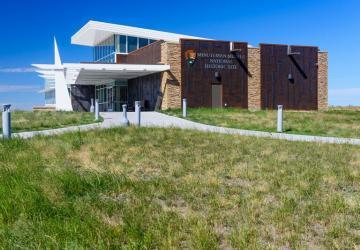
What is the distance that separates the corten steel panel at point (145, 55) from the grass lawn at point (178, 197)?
2527 cm

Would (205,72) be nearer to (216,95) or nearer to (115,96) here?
(216,95)

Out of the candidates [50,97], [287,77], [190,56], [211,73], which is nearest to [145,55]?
[190,56]

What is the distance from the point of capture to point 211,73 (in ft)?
116

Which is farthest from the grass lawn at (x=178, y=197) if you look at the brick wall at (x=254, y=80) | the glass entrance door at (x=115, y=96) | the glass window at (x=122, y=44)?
the glass window at (x=122, y=44)

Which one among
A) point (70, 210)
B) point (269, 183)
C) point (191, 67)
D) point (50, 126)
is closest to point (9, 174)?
point (70, 210)

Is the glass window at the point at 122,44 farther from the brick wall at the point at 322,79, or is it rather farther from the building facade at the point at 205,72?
the brick wall at the point at 322,79

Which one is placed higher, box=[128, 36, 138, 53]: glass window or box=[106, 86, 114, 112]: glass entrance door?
box=[128, 36, 138, 53]: glass window

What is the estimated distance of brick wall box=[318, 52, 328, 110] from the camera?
130 feet

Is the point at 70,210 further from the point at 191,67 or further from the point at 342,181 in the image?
the point at 191,67

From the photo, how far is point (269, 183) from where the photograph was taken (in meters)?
7.25

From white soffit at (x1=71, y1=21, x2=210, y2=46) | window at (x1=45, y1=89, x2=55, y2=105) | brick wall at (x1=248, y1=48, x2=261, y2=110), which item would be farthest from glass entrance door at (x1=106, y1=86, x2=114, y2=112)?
window at (x1=45, y1=89, x2=55, y2=105)

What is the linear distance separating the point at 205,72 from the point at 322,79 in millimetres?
11394

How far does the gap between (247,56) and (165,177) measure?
30.1 metres

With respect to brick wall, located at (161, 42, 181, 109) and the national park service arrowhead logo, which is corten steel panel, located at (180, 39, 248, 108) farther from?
brick wall, located at (161, 42, 181, 109)
